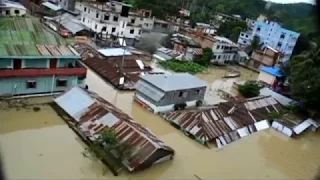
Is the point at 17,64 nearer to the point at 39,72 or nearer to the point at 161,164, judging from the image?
the point at 39,72

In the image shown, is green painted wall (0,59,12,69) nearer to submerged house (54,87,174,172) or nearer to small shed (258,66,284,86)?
submerged house (54,87,174,172)

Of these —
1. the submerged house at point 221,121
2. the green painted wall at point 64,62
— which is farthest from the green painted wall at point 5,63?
the submerged house at point 221,121

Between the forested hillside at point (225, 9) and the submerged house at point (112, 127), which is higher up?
the forested hillside at point (225, 9)

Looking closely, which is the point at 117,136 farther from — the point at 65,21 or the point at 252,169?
the point at 65,21

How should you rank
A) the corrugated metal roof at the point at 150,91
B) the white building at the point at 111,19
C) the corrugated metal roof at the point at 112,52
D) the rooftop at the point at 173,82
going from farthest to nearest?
the white building at the point at 111,19, the corrugated metal roof at the point at 112,52, the rooftop at the point at 173,82, the corrugated metal roof at the point at 150,91

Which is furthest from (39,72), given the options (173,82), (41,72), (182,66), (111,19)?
(111,19)

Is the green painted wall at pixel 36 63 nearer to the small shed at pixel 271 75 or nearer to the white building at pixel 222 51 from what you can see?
the white building at pixel 222 51

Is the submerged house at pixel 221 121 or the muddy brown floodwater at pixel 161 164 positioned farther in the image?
the submerged house at pixel 221 121
